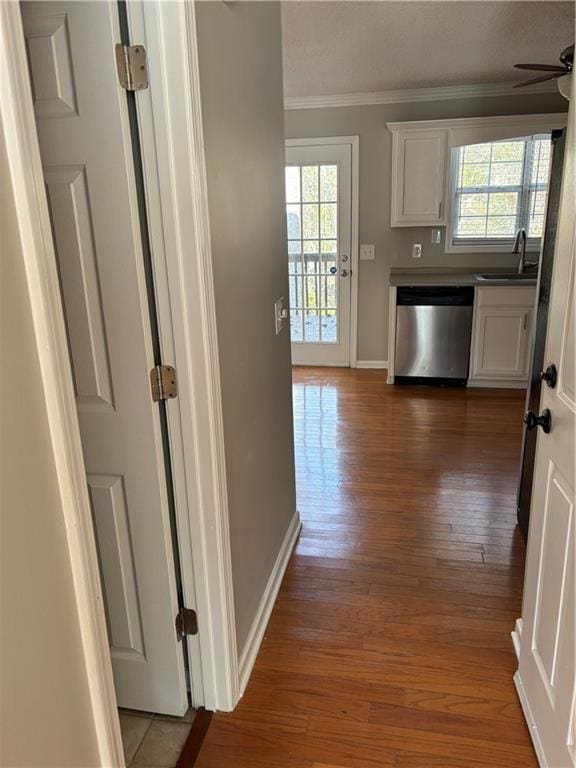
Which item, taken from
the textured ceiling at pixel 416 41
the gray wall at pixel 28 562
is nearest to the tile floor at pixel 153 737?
the gray wall at pixel 28 562

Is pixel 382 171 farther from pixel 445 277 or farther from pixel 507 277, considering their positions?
pixel 507 277

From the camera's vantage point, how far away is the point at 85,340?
1.33 m

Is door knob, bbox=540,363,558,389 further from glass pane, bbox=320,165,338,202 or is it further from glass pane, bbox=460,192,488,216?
glass pane, bbox=320,165,338,202

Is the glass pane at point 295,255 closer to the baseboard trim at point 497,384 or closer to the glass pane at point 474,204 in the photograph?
the glass pane at point 474,204

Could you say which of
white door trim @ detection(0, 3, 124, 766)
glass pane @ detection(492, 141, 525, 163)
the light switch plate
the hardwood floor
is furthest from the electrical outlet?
glass pane @ detection(492, 141, 525, 163)

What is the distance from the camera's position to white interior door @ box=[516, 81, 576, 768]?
1.25 meters

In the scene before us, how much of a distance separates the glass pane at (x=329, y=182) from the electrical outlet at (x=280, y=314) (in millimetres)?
3159

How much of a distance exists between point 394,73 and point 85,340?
3808 mm

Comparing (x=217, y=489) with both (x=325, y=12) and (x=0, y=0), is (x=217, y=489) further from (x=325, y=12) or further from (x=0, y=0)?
(x=325, y=12)

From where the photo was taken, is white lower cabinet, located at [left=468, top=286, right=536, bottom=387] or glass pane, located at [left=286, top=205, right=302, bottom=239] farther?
glass pane, located at [left=286, top=205, right=302, bottom=239]

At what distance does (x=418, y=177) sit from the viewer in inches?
183

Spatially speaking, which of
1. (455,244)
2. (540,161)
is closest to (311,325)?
(455,244)

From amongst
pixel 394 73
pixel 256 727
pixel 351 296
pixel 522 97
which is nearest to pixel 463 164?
pixel 522 97

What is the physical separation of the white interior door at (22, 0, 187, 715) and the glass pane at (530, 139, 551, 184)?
4491 mm
